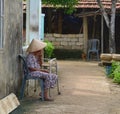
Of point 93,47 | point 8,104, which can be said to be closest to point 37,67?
point 8,104

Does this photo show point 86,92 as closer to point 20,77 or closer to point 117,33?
point 20,77

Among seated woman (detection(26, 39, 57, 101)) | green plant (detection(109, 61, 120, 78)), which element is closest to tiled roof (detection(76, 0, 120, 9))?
green plant (detection(109, 61, 120, 78))

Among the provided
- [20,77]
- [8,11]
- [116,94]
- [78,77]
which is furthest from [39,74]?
[78,77]

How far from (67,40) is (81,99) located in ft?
39.6

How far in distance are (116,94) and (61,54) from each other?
37.4ft

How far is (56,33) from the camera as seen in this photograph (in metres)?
21.9

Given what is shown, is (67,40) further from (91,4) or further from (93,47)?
(91,4)

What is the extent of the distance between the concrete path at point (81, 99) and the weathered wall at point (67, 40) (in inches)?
306

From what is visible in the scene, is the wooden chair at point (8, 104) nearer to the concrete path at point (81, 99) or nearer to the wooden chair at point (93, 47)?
the concrete path at point (81, 99)

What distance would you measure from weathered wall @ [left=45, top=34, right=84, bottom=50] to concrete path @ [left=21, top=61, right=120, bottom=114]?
306 inches

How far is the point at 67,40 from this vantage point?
21219mm

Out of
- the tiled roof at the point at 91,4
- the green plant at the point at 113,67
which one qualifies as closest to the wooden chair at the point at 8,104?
the green plant at the point at 113,67

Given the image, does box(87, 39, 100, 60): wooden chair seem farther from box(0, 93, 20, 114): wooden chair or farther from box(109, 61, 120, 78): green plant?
box(0, 93, 20, 114): wooden chair

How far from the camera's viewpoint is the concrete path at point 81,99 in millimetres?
7992
